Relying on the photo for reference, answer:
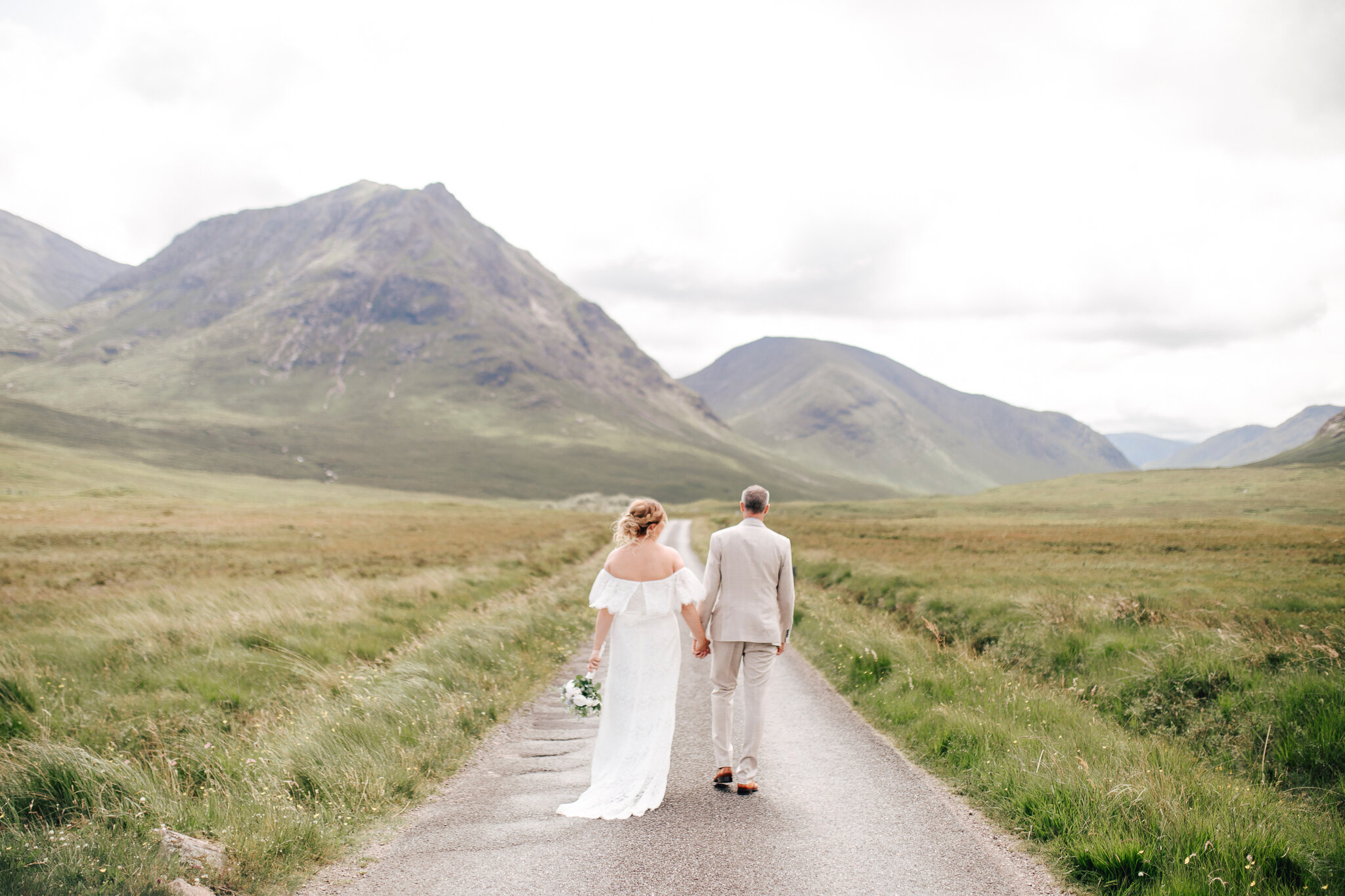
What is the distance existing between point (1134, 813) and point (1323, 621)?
9993 millimetres

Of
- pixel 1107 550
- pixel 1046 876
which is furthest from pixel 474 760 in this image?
pixel 1107 550

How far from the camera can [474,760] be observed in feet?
25.4

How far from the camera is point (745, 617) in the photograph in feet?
23.4

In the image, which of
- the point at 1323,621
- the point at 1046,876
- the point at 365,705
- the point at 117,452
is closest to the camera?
the point at 1046,876

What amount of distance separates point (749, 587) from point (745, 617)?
327mm

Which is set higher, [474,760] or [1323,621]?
[1323,621]

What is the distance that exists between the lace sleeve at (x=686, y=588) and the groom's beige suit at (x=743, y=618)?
196 mm

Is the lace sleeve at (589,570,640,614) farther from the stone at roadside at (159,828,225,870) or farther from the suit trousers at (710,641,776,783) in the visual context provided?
the stone at roadside at (159,828,225,870)

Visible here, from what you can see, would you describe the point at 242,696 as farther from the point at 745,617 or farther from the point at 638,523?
the point at 745,617

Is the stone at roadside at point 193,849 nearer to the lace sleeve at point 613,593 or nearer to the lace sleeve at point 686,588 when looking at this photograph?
the lace sleeve at point 613,593

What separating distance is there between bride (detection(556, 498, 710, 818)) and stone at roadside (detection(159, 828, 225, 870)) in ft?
10.2

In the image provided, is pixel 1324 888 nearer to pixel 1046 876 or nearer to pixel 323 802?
pixel 1046 876

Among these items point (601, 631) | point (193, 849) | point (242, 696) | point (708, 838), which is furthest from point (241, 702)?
point (708, 838)

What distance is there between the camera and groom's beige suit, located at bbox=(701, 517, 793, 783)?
7121 millimetres
